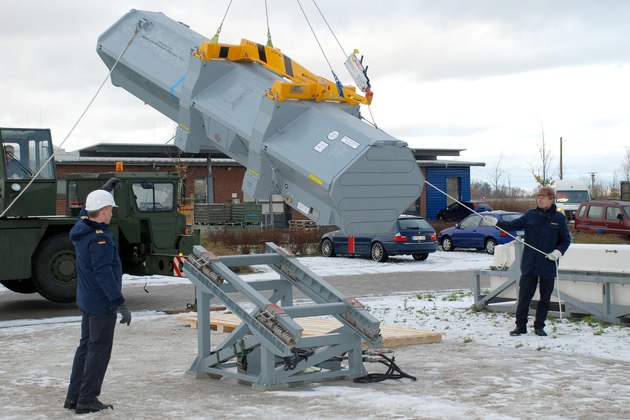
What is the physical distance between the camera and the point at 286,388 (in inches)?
343

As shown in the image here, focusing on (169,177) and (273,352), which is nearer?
(273,352)

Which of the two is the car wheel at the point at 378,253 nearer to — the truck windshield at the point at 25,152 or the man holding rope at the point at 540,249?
the truck windshield at the point at 25,152

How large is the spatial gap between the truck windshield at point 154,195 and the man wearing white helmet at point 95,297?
8334 mm

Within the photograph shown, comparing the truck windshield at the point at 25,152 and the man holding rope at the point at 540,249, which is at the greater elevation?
the truck windshield at the point at 25,152

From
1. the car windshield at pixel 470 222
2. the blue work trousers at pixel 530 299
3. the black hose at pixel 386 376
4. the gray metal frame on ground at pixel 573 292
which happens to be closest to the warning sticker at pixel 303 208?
the black hose at pixel 386 376

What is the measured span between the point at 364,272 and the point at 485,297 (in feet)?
31.0

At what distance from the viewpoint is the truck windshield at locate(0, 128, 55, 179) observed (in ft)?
49.8

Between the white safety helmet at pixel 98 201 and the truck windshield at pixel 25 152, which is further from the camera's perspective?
the truck windshield at pixel 25 152

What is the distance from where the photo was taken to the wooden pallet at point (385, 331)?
37.5 ft

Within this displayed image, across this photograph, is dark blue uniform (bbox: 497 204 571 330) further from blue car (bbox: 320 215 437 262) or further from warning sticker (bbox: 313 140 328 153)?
blue car (bbox: 320 215 437 262)

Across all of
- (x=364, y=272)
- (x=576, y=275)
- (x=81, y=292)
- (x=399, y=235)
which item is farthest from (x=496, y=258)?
(x=399, y=235)

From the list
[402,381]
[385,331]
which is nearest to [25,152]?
[385,331]

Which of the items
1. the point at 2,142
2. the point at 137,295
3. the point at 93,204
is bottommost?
the point at 137,295

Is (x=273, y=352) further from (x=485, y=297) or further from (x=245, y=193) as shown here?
(x=485, y=297)
